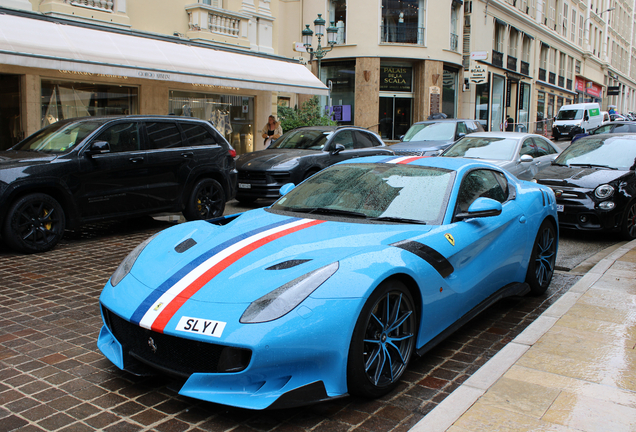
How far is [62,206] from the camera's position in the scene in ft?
25.1

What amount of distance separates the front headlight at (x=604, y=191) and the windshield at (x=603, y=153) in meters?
0.75

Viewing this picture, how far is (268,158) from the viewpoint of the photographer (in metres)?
11.7

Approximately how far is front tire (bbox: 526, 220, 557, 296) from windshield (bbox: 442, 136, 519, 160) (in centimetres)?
533

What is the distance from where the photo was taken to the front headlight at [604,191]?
27.8 ft

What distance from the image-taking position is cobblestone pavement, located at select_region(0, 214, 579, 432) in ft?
9.94

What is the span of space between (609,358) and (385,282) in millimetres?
1724

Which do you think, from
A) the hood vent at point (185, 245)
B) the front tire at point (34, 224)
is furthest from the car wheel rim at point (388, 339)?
the front tire at point (34, 224)

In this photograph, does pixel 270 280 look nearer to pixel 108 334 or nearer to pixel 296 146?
pixel 108 334

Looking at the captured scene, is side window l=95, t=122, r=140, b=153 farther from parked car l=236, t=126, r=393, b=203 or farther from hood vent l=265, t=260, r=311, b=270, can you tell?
hood vent l=265, t=260, r=311, b=270

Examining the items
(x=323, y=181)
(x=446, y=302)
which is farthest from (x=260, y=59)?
(x=446, y=302)

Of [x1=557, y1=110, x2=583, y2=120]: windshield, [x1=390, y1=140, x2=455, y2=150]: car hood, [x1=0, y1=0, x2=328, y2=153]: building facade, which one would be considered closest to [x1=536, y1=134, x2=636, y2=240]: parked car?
[x1=390, y1=140, x2=455, y2=150]: car hood

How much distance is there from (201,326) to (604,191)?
7458 millimetres

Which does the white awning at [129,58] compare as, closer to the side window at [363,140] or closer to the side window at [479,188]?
the side window at [363,140]

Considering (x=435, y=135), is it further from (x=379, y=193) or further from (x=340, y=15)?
(x=340, y=15)
